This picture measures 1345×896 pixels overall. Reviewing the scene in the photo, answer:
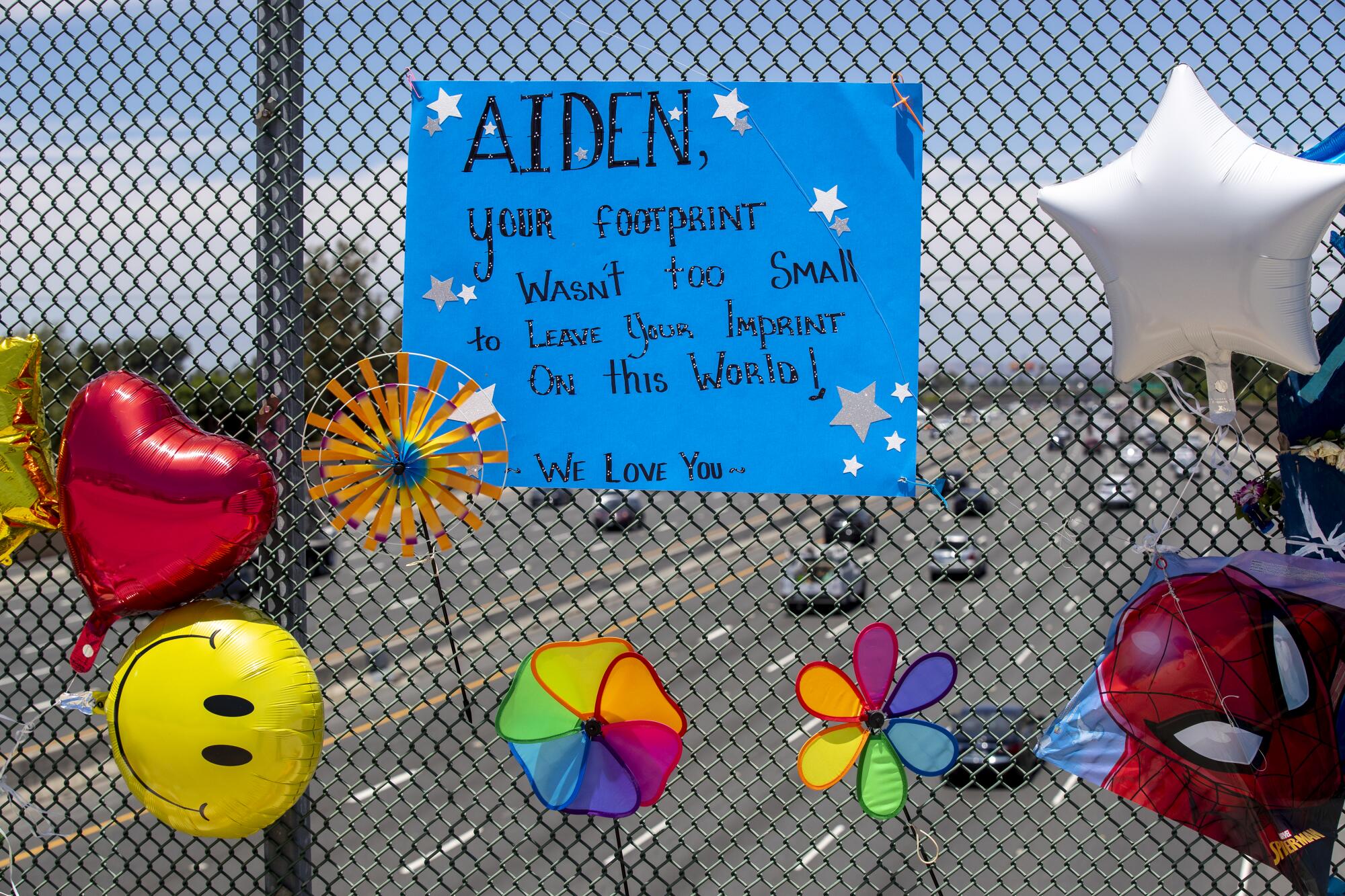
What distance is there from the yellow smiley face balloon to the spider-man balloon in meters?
1.68

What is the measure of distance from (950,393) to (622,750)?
1043 millimetres

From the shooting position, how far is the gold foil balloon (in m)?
2.43

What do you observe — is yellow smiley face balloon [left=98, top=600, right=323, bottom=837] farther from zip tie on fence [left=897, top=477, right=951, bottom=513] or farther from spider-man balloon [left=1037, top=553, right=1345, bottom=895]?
spider-man balloon [left=1037, top=553, right=1345, bottom=895]

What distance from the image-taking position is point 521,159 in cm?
231

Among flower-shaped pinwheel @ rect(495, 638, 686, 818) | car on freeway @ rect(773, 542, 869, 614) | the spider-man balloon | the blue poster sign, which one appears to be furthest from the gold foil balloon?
the spider-man balloon

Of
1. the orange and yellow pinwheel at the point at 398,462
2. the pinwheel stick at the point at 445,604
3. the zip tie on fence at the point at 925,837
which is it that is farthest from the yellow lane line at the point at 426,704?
the zip tie on fence at the point at 925,837

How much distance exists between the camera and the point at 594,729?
85.8 inches

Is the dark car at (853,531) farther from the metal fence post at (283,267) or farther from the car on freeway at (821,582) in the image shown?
the metal fence post at (283,267)

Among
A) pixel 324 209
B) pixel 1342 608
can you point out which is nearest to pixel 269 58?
pixel 324 209

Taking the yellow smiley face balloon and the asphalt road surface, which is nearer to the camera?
the yellow smiley face balloon

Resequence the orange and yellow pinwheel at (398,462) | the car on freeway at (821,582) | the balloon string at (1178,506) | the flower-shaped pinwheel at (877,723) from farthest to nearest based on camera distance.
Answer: the car on freeway at (821,582), the orange and yellow pinwheel at (398,462), the flower-shaped pinwheel at (877,723), the balloon string at (1178,506)

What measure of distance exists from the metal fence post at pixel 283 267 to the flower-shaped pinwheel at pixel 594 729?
Result: 686 millimetres

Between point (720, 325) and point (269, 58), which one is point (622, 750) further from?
point (269, 58)

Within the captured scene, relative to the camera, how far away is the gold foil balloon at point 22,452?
7.96 ft
